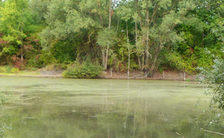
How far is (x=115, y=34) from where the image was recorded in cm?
2884

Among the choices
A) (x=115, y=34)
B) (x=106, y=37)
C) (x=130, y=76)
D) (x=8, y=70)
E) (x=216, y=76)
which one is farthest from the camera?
(x=8, y=70)

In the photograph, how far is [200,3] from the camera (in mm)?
28953

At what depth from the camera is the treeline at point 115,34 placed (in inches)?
1067

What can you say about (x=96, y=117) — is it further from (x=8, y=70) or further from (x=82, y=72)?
(x=8, y=70)

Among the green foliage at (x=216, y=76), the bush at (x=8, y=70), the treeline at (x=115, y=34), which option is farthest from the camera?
the bush at (x=8, y=70)

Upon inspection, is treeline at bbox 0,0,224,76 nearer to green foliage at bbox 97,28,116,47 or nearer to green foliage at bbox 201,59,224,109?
green foliage at bbox 97,28,116,47

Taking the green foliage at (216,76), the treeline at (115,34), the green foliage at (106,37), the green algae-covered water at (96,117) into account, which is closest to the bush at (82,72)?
the treeline at (115,34)

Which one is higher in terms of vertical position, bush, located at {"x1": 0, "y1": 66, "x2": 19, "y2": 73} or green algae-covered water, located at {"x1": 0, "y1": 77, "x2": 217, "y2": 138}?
bush, located at {"x1": 0, "y1": 66, "x2": 19, "y2": 73}

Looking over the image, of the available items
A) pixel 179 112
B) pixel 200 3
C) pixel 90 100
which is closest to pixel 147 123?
pixel 179 112

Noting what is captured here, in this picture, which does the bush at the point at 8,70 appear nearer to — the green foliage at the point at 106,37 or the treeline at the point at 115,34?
the treeline at the point at 115,34

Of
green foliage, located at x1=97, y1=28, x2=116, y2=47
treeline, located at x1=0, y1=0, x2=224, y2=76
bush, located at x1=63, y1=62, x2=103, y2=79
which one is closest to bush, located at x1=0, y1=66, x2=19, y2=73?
treeline, located at x1=0, y1=0, x2=224, y2=76

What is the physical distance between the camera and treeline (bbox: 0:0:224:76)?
27.1 meters

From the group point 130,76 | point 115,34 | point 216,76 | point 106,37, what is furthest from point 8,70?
point 216,76

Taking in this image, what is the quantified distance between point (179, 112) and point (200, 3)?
67.6 feet
